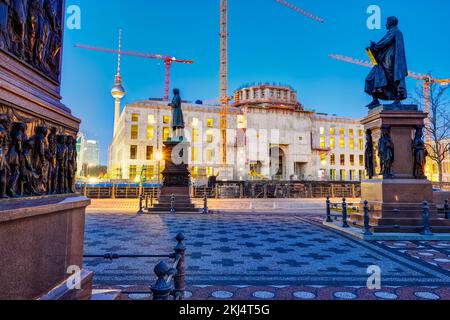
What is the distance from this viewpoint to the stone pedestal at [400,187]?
896cm

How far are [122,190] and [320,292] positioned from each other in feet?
101

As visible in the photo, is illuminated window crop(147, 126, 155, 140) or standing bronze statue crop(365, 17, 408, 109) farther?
illuminated window crop(147, 126, 155, 140)

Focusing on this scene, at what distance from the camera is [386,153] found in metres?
9.36

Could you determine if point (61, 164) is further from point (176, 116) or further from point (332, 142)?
point (332, 142)

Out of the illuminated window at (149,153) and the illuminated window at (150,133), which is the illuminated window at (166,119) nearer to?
the illuminated window at (150,133)

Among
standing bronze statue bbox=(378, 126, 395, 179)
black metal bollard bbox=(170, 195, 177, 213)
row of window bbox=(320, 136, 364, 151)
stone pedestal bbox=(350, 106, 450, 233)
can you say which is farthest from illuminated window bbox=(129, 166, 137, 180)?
standing bronze statue bbox=(378, 126, 395, 179)

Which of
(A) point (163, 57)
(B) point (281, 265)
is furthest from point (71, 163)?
(A) point (163, 57)

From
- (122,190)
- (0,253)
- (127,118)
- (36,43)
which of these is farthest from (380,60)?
(127,118)

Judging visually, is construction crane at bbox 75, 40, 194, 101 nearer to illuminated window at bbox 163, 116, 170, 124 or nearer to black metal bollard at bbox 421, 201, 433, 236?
illuminated window at bbox 163, 116, 170, 124

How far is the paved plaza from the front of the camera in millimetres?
4156

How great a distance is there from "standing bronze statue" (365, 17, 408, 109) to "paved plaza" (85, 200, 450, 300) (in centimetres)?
543

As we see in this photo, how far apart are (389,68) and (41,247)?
1194cm

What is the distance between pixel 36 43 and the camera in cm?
253
